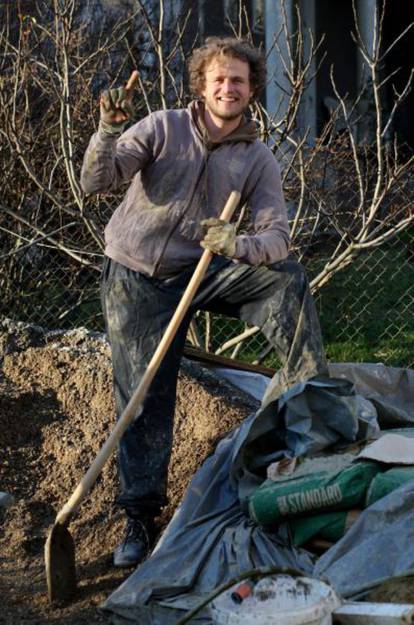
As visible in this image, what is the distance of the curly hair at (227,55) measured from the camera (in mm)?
4320

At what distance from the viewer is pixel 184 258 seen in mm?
4301

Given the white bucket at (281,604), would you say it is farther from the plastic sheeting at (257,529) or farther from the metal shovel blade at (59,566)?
the metal shovel blade at (59,566)

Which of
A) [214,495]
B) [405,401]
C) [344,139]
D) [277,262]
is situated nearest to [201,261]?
[277,262]

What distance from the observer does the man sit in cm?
427

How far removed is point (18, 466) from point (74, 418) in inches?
14.0

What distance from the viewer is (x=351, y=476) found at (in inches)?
152

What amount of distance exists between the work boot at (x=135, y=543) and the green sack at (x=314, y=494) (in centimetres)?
63

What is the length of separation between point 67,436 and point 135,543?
1088 millimetres

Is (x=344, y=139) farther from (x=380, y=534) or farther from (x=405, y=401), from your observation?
(x=380, y=534)

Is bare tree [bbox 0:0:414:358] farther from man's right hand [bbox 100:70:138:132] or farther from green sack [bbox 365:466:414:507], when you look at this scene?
green sack [bbox 365:466:414:507]

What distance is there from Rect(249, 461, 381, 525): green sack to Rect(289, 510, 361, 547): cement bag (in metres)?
0.03

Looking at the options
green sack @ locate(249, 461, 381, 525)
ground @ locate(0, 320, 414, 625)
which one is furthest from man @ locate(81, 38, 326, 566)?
green sack @ locate(249, 461, 381, 525)

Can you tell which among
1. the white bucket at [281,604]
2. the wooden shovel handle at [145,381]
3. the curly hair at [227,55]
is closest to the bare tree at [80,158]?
the curly hair at [227,55]

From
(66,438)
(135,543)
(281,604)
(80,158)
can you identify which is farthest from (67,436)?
(281,604)
